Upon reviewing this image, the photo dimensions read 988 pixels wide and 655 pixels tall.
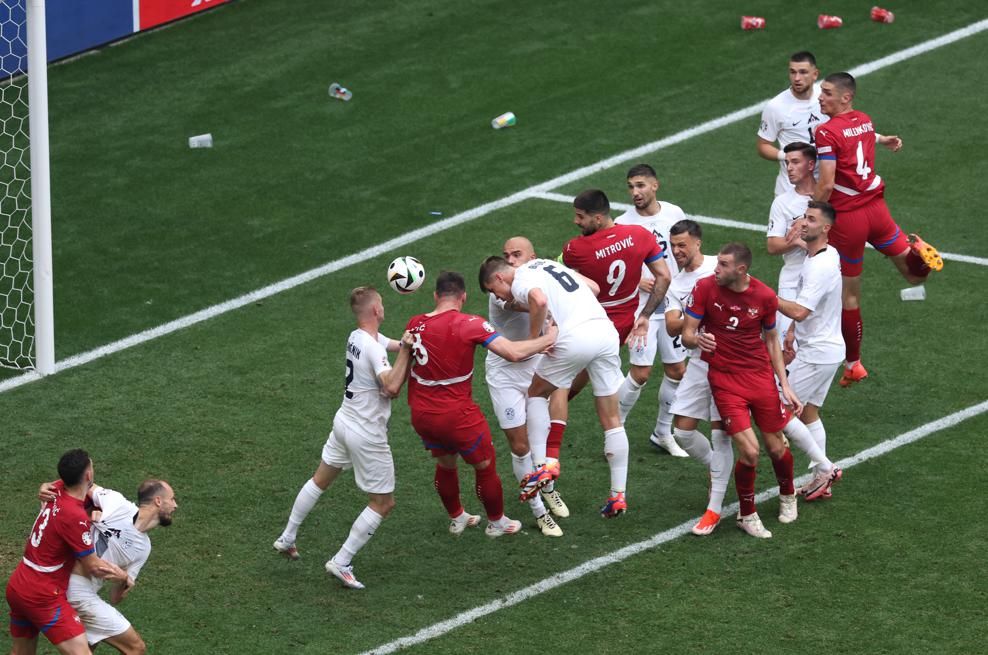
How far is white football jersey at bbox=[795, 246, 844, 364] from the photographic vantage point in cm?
1073

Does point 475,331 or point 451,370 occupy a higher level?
point 475,331

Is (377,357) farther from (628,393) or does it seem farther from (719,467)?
(628,393)

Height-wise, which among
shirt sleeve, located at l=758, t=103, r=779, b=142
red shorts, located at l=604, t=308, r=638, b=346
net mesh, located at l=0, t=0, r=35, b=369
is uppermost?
shirt sleeve, located at l=758, t=103, r=779, b=142

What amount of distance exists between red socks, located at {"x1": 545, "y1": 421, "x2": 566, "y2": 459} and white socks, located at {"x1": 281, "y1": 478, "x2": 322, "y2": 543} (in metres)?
1.73

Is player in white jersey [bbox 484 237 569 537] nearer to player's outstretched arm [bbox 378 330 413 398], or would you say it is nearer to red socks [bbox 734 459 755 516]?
player's outstretched arm [bbox 378 330 413 398]

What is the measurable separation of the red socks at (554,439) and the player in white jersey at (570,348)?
5 cm

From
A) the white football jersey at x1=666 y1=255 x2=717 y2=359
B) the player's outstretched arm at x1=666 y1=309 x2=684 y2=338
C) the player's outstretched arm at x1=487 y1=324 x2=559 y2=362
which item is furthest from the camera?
the white football jersey at x1=666 y1=255 x2=717 y2=359

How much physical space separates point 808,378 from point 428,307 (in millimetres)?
4552

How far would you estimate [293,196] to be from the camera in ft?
54.6

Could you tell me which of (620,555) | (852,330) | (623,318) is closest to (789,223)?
(852,330)

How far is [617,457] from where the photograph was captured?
1070cm

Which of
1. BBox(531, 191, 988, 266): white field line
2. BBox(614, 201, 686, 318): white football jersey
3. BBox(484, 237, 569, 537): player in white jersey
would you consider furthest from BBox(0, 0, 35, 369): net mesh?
BBox(614, 201, 686, 318): white football jersey

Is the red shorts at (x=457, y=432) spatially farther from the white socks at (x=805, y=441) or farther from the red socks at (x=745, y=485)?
the white socks at (x=805, y=441)

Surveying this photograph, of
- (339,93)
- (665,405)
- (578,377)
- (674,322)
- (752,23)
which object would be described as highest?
(674,322)
